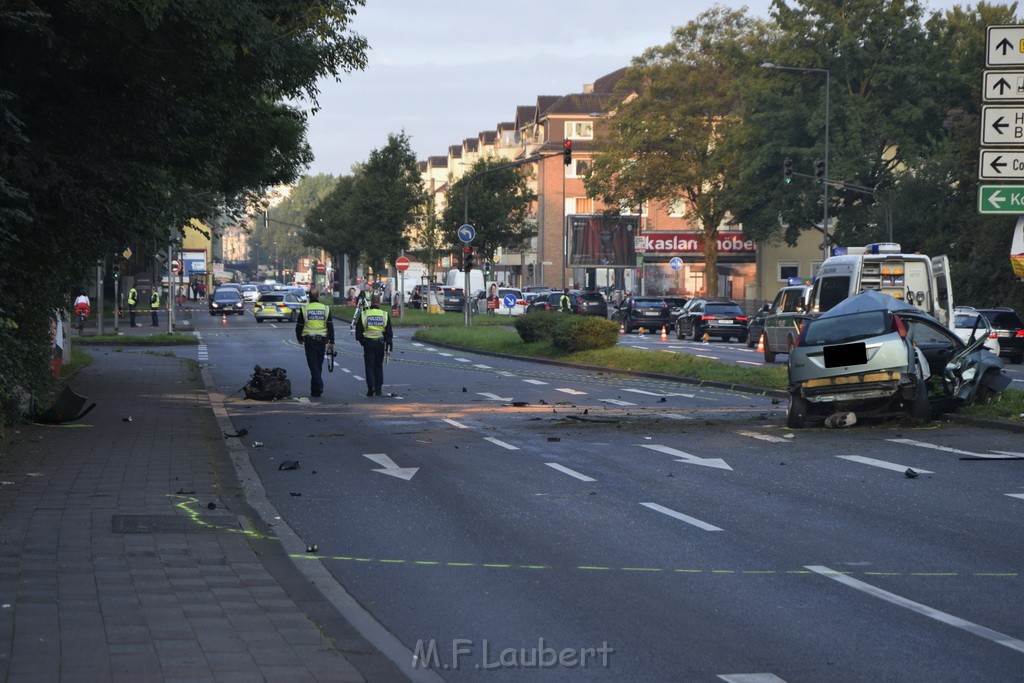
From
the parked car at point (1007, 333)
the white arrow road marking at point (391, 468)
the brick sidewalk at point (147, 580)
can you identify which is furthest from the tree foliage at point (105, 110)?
the parked car at point (1007, 333)

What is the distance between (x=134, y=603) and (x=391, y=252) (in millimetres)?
78102

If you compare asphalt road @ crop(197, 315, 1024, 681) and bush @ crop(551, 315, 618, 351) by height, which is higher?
bush @ crop(551, 315, 618, 351)

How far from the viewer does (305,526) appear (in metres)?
10.4

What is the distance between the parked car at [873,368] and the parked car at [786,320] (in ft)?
45.1

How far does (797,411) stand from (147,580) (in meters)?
11.8

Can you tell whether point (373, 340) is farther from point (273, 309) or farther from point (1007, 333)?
point (273, 309)

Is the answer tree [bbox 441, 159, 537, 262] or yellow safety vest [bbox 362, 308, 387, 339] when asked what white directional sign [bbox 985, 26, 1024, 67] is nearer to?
yellow safety vest [bbox 362, 308, 387, 339]

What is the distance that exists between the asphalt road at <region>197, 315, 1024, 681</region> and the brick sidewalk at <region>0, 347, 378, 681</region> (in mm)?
501

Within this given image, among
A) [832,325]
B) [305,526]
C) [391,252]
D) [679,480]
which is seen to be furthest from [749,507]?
[391,252]

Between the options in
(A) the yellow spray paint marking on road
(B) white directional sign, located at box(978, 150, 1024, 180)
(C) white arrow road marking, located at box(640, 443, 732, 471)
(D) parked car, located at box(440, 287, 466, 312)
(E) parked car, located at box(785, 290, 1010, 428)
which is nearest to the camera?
(A) the yellow spray paint marking on road

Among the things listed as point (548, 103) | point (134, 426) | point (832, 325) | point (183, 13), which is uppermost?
point (548, 103)

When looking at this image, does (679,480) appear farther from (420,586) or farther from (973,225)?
(973,225)

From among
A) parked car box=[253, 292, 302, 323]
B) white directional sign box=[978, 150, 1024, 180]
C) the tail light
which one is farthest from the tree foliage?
parked car box=[253, 292, 302, 323]

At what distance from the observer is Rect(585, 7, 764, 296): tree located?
71.9 meters
